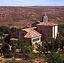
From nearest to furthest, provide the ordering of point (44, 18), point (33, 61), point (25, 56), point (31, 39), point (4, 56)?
point (33, 61) → point (25, 56) → point (4, 56) → point (31, 39) → point (44, 18)

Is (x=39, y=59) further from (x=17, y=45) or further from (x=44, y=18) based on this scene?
(x=44, y=18)

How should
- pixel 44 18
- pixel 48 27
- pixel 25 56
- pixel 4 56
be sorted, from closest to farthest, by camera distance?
pixel 25 56 < pixel 4 56 < pixel 48 27 < pixel 44 18

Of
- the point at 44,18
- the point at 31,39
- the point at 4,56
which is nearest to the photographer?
the point at 4,56

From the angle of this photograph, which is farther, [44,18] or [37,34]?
[44,18]

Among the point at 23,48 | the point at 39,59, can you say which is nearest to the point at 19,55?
the point at 23,48

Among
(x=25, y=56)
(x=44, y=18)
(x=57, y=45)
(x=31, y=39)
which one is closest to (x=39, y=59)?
(x=25, y=56)

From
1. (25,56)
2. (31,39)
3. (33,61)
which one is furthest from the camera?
(31,39)

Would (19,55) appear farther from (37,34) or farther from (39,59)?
(37,34)

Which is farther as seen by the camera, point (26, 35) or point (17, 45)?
point (26, 35)
